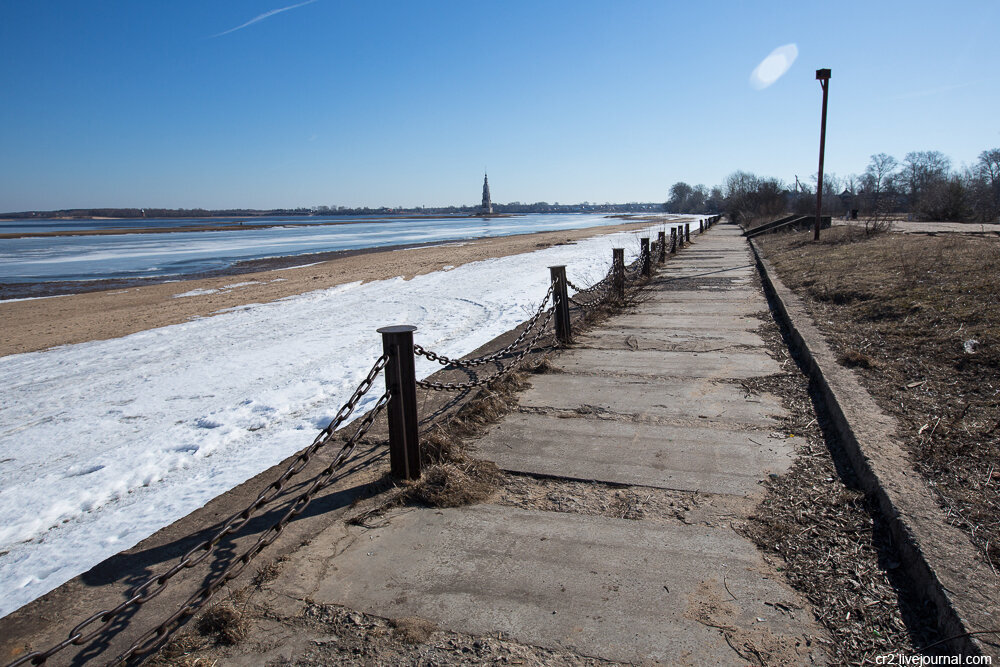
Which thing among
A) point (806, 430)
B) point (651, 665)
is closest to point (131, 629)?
point (651, 665)

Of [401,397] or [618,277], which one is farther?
[618,277]

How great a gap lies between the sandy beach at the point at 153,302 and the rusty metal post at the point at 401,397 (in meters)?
10.3

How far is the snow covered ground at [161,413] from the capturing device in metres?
3.54

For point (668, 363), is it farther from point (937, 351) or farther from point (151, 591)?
point (151, 591)

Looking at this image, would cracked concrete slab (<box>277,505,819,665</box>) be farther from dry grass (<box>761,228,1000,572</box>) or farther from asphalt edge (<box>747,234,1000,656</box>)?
dry grass (<box>761,228,1000,572</box>)

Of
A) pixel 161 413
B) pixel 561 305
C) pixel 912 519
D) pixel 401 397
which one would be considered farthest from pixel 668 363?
pixel 161 413

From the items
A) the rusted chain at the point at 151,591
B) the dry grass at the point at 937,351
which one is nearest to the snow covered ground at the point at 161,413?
the rusted chain at the point at 151,591

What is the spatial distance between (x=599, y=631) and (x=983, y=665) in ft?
4.25

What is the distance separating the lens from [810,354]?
19.7 ft

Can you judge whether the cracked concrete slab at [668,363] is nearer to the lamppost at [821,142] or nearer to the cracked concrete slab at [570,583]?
the cracked concrete slab at [570,583]

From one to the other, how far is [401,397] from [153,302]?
16236 millimetres

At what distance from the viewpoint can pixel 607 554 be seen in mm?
2863

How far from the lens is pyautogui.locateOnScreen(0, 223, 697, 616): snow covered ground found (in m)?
3.54

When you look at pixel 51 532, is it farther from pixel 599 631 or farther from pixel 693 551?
pixel 693 551
